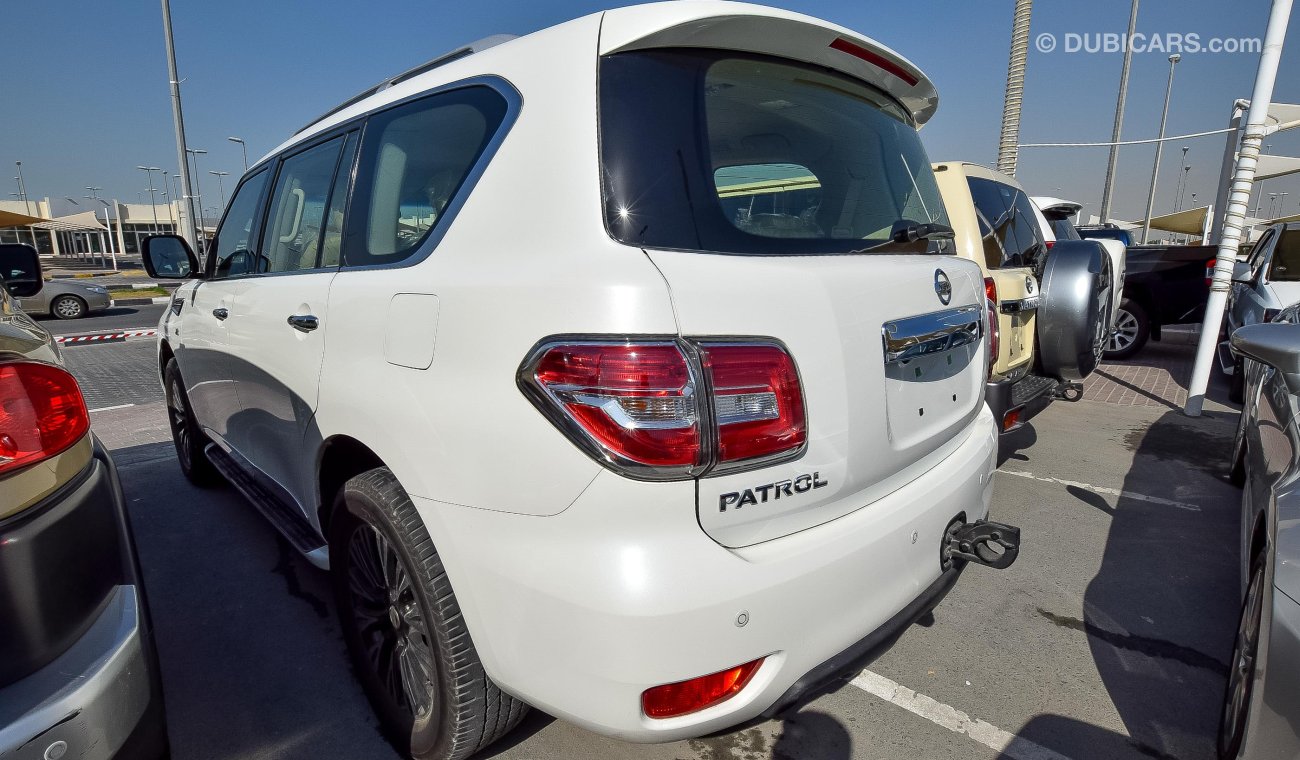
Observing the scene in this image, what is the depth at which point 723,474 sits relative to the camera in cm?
133

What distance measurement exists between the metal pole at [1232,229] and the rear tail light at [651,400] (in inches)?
258

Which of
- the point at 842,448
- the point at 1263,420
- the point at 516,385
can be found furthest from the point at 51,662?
the point at 1263,420

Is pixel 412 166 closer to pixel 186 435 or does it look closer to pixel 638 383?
pixel 638 383

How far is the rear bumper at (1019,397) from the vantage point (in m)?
3.37

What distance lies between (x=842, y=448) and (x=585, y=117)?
0.92 m

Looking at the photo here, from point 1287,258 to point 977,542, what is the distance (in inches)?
300

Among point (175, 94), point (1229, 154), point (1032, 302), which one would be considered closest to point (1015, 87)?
point (1229, 154)

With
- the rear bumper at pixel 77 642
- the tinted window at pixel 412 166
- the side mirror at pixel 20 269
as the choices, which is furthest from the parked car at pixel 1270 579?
the side mirror at pixel 20 269

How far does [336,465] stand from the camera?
83.2 inches

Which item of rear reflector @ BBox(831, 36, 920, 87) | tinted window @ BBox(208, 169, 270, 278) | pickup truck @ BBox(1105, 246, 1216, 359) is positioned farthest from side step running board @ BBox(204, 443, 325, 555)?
pickup truck @ BBox(1105, 246, 1216, 359)

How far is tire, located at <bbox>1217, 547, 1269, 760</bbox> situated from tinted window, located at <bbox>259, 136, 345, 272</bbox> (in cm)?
287

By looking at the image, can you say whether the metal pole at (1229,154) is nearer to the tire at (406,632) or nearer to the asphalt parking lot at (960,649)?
the asphalt parking lot at (960,649)

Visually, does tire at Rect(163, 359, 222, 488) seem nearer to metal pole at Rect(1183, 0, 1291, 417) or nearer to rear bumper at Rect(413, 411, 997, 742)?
rear bumper at Rect(413, 411, 997, 742)

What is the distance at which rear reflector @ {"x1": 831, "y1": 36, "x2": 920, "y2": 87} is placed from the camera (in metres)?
1.88
